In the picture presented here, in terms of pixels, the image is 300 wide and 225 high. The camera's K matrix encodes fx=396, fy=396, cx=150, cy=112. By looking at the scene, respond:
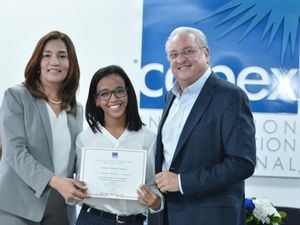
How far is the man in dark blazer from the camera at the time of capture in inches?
70.4

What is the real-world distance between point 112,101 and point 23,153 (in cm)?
51

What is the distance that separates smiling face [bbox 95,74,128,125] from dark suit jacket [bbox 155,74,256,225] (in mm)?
345

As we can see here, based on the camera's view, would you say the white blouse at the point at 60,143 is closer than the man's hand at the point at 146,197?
No

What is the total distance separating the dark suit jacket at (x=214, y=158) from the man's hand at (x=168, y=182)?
39 mm

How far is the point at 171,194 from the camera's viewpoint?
1974mm

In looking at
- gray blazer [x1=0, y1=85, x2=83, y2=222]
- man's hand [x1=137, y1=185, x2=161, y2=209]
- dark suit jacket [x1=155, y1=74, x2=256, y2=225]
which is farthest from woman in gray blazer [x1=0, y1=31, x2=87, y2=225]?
dark suit jacket [x1=155, y1=74, x2=256, y2=225]

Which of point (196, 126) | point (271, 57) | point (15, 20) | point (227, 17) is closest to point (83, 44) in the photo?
point (15, 20)

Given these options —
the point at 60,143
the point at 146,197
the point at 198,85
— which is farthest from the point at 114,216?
the point at 198,85

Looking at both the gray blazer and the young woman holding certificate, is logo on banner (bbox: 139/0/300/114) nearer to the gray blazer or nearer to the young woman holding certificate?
the young woman holding certificate

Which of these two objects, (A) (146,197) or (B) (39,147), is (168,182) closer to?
(A) (146,197)

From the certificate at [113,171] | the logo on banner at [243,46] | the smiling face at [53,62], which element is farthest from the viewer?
the logo on banner at [243,46]

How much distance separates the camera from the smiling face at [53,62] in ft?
7.01

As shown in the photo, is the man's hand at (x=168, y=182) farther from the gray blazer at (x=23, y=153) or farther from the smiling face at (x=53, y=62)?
the smiling face at (x=53, y=62)

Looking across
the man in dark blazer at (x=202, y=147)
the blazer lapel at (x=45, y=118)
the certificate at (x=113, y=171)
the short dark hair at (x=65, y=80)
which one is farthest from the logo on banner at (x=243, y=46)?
the certificate at (x=113, y=171)
